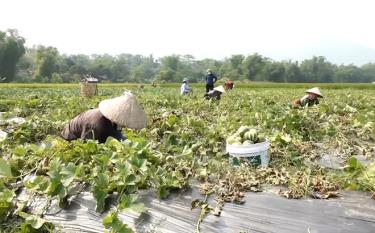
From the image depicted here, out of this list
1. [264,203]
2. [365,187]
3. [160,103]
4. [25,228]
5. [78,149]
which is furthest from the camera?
[160,103]

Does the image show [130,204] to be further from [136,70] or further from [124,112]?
[136,70]

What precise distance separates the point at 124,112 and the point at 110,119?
5.8 inches

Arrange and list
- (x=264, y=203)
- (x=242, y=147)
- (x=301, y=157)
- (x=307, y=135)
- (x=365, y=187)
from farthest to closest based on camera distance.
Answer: (x=307, y=135) < (x=301, y=157) < (x=242, y=147) < (x=365, y=187) < (x=264, y=203)

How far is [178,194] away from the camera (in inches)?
131

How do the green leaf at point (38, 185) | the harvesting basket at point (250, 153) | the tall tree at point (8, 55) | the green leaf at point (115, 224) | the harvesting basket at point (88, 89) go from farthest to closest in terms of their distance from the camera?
the tall tree at point (8, 55) → the harvesting basket at point (88, 89) → the harvesting basket at point (250, 153) → the green leaf at point (38, 185) → the green leaf at point (115, 224)

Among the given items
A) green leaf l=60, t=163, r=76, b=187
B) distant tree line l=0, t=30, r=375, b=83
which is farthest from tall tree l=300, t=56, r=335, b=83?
green leaf l=60, t=163, r=76, b=187

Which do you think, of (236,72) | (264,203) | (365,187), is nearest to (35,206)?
(264,203)

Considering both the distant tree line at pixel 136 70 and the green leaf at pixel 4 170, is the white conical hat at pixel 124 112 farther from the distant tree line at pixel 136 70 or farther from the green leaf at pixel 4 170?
the distant tree line at pixel 136 70

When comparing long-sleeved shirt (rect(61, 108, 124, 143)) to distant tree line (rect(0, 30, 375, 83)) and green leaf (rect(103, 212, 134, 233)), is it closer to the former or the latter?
green leaf (rect(103, 212, 134, 233))

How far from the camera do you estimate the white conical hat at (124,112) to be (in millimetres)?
4227

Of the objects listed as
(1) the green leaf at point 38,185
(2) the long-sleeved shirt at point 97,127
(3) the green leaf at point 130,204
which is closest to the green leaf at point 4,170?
(1) the green leaf at point 38,185

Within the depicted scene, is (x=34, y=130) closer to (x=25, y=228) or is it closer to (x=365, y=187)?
(x=25, y=228)

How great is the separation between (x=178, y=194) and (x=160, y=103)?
816 centimetres

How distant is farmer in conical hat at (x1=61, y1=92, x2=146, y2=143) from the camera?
4246mm
